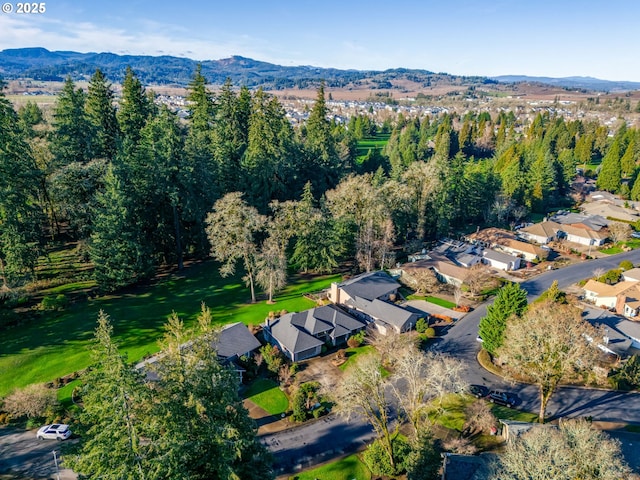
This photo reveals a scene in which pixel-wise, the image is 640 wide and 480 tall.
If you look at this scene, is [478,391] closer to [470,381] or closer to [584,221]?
[470,381]

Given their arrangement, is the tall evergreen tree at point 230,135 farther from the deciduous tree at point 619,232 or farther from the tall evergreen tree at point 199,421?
the deciduous tree at point 619,232

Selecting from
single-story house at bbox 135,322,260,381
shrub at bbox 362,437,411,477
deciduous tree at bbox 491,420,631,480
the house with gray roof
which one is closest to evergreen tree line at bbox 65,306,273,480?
shrub at bbox 362,437,411,477

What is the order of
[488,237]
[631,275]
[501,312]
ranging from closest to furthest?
[501,312] → [631,275] → [488,237]

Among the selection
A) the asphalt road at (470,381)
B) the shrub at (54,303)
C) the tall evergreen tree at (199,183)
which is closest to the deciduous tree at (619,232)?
the asphalt road at (470,381)

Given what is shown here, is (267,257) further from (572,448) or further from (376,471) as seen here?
(572,448)

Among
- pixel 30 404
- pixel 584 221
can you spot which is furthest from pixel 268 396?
pixel 584 221

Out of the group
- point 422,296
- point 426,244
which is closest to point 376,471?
point 422,296
